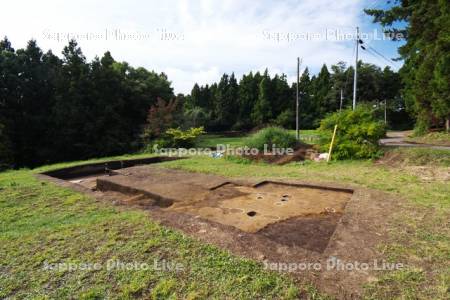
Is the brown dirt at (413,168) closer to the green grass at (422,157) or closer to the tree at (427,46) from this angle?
the green grass at (422,157)

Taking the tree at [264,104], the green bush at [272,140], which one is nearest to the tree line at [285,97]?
the tree at [264,104]

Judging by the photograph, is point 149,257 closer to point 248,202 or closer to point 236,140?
point 248,202

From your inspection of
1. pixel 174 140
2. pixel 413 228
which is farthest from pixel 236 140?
pixel 413 228

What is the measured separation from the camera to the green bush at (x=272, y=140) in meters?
8.34

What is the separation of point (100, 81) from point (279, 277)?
653 inches

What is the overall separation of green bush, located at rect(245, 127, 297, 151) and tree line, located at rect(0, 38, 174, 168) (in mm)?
8709

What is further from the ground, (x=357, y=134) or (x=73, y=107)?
(x=73, y=107)

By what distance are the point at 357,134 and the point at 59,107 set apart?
49.1ft

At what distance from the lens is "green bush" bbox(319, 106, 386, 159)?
715 cm

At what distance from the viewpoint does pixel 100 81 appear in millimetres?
15242

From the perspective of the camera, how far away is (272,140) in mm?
8414

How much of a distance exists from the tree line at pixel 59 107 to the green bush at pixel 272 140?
8.71 meters

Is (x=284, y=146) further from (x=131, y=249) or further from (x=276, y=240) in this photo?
(x=131, y=249)

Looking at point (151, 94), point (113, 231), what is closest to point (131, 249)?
point (113, 231)
